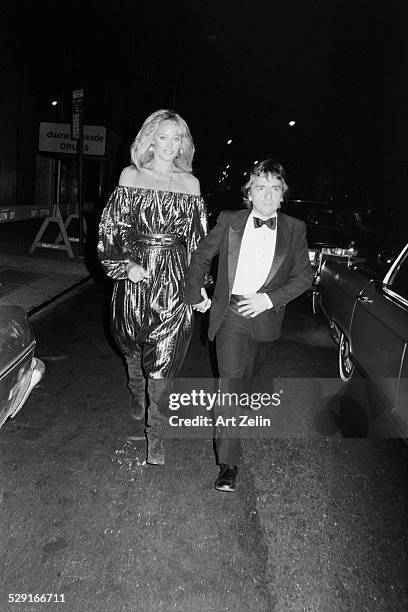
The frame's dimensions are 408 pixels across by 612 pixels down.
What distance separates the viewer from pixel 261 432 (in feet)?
13.8

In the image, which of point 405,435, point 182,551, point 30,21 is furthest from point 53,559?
point 30,21

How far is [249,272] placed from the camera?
3139 mm

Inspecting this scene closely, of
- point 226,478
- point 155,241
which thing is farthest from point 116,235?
point 226,478

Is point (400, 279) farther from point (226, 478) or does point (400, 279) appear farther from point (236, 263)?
point (226, 478)

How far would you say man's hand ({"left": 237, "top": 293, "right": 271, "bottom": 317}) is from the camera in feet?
9.94

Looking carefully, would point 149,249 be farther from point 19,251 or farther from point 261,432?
point 19,251

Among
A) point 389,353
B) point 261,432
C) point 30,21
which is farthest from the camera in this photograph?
point 30,21

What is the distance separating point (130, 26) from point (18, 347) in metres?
32.5

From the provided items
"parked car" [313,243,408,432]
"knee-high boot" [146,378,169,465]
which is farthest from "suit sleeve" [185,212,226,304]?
"parked car" [313,243,408,432]

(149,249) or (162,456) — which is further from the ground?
(149,249)

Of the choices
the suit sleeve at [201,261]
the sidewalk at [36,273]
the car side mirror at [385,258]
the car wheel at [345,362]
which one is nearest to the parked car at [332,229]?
the car wheel at [345,362]

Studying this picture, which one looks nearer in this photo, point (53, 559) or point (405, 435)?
point (53, 559)

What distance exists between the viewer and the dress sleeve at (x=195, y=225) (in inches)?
129

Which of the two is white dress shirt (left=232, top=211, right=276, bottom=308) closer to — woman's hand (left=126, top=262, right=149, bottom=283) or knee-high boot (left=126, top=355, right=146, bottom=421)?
woman's hand (left=126, top=262, right=149, bottom=283)
